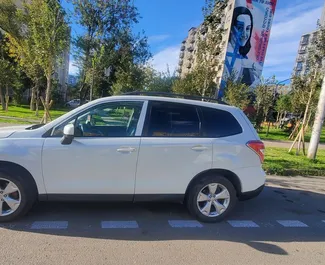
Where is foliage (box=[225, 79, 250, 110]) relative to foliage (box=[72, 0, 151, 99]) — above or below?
below

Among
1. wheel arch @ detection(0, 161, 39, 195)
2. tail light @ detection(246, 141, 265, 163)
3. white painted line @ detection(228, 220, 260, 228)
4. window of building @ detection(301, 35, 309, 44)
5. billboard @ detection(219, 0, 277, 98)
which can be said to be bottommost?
white painted line @ detection(228, 220, 260, 228)

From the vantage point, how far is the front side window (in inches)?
144

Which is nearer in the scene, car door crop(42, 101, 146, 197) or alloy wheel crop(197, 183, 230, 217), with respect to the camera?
car door crop(42, 101, 146, 197)

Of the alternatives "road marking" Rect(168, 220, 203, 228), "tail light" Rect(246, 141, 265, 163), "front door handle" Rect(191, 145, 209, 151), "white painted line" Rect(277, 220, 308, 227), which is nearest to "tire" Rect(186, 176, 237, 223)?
"road marking" Rect(168, 220, 203, 228)

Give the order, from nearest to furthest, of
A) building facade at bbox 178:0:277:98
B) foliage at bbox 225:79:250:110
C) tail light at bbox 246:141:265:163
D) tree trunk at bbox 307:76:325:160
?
tail light at bbox 246:141:265:163 → tree trunk at bbox 307:76:325:160 → foliage at bbox 225:79:250:110 → building facade at bbox 178:0:277:98

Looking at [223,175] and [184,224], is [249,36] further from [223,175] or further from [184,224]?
[184,224]

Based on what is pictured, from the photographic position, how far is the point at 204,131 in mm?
3967

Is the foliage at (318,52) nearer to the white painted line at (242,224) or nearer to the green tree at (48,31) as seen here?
the white painted line at (242,224)

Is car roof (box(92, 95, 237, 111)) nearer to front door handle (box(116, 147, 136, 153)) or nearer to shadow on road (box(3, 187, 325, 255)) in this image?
front door handle (box(116, 147, 136, 153))

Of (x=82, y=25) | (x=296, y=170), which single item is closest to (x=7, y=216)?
→ (x=296, y=170)

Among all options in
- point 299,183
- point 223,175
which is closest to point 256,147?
point 223,175

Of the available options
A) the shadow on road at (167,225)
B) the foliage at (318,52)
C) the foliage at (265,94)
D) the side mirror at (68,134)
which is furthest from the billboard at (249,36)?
the side mirror at (68,134)

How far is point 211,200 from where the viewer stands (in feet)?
13.2

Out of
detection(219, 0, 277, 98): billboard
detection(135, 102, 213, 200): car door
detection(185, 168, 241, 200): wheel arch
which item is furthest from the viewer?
detection(219, 0, 277, 98): billboard
